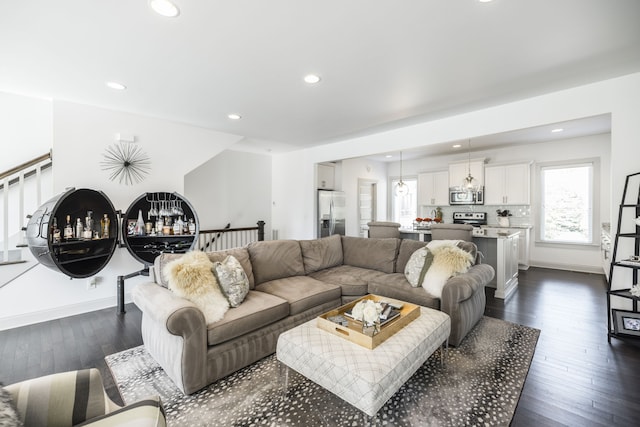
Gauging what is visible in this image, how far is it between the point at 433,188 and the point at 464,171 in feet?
2.86

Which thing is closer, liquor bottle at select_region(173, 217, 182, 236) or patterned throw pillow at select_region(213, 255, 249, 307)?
patterned throw pillow at select_region(213, 255, 249, 307)

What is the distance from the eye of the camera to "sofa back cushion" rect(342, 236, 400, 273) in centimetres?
371

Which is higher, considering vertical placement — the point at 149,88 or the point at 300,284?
the point at 149,88

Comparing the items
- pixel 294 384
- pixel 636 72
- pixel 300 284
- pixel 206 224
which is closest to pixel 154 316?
pixel 294 384

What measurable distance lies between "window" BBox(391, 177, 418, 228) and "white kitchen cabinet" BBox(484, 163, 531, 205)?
6.52 feet

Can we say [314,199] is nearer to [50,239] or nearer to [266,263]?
[266,263]

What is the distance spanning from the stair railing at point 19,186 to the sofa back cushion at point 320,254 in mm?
3287

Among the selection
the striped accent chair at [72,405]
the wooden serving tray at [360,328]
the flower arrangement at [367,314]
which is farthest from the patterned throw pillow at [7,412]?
the flower arrangement at [367,314]

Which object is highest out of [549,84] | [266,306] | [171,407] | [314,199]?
[549,84]

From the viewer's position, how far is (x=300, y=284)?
312 centimetres

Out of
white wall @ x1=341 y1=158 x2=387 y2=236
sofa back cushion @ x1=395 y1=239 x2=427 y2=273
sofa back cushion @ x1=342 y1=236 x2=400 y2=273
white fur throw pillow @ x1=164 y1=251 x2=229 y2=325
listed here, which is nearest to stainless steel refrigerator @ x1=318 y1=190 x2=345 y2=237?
white wall @ x1=341 y1=158 x2=387 y2=236

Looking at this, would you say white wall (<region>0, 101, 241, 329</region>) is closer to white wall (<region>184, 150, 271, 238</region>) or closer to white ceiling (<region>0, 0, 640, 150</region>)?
white ceiling (<region>0, 0, 640, 150</region>)

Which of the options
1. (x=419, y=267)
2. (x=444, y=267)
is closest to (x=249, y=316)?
(x=419, y=267)

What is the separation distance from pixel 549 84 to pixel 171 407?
14.6 ft
